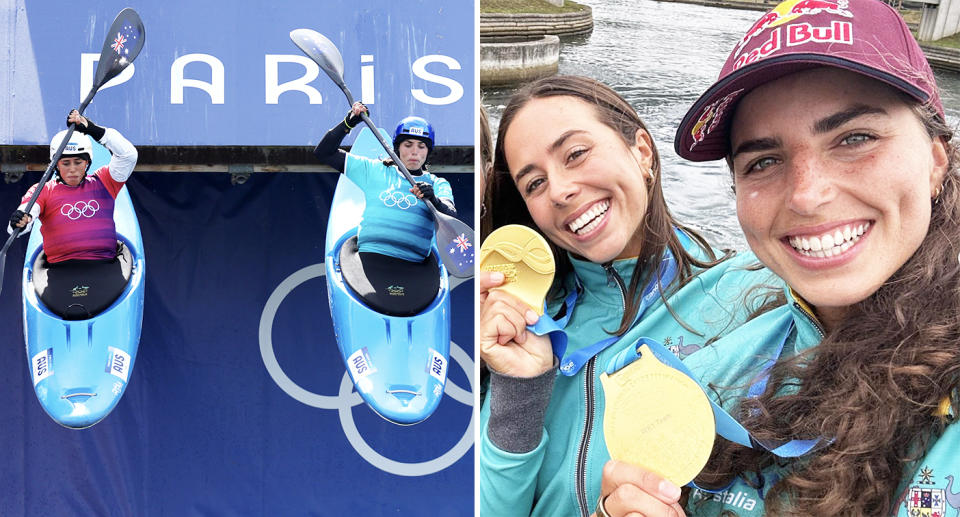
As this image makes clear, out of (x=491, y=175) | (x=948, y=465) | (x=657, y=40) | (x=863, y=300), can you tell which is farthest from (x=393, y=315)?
(x=657, y=40)

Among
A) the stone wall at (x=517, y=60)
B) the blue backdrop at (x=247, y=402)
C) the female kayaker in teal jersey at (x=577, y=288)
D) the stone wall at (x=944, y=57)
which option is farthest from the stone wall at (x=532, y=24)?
the female kayaker in teal jersey at (x=577, y=288)

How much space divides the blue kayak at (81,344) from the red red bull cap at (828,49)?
1236mm

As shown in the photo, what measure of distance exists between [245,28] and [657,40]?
10.0m

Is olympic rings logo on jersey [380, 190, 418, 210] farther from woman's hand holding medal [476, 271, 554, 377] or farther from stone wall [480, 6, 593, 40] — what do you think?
stone wall [480, 6, 593, 40]

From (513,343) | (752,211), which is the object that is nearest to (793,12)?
(752,211)

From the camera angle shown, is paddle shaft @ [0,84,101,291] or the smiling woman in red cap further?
paddle shaft @ [0,84,101,291]

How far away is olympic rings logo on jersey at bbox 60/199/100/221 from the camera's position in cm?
158

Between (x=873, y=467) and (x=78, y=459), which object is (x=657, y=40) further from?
(x=873, y=467)

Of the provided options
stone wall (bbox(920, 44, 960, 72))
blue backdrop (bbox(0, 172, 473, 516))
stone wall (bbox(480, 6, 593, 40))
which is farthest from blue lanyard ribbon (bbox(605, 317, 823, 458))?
stone wall (bbox(920, 44, 960, 72))

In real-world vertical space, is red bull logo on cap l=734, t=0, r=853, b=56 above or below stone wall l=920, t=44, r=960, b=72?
above

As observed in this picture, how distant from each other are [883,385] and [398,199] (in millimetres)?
968

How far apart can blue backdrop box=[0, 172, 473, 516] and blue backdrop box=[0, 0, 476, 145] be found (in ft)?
1.84

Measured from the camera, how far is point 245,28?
1.74 metres

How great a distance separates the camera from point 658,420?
0.90m
